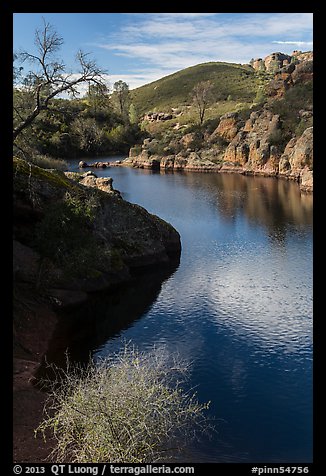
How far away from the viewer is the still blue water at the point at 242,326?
65.7ft

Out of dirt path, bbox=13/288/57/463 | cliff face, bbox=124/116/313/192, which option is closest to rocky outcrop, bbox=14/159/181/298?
dirt path, bbox=13/288/57/463

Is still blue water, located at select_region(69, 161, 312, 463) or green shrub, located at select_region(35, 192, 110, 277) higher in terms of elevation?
green shrub, located at select_region(35, 192, 110, 277)

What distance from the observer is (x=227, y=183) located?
8638 cm

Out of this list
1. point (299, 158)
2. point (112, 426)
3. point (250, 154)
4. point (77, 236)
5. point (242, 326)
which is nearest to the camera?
point (112, 426)

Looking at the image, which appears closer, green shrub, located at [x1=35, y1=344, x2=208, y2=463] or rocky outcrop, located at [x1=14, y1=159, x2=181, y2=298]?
green shrub, located at [x1=35, y1=344, x2=208, y2=463]

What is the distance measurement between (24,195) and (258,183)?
59602mm

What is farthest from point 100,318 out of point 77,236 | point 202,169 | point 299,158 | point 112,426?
point 202,169

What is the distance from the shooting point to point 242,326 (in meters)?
29.2

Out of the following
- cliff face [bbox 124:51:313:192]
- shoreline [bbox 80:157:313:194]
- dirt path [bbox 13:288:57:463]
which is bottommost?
dirt path [bbox 13:288:57:463]

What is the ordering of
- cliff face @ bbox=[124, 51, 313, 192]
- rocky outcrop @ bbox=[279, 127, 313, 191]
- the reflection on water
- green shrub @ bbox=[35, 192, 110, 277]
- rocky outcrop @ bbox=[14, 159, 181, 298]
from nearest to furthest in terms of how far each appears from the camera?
the reflection on water, green shrub @ bbox=[35, 192, 110, 277], rocky outcrop @ bbox=[14, 159, 181, 298], rocky outcrop @ bbox=[279, 127, 313, 191], cliff face @ bbox=[124, 51, 313, 192]

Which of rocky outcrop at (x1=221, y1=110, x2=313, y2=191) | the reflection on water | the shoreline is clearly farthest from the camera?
the shoreline

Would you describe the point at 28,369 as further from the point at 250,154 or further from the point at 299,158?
the point at 250,154

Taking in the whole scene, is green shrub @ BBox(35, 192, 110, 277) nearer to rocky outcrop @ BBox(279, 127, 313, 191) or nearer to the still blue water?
the still blue water

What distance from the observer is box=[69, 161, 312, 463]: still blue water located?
20.0 metres
